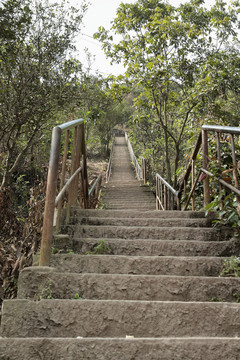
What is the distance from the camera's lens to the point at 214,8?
841 cm

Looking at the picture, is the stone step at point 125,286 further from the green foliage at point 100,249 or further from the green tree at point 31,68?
the green tree at point 31,68

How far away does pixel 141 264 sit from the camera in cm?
246

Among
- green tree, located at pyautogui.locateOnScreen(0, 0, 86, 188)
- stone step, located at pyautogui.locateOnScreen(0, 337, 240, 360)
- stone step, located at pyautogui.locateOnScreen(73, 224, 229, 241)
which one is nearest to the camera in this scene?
stone step, located at pyautogui.locateOnScreen(0, 337, 240, 360)

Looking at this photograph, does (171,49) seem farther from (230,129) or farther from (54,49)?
(230,129)

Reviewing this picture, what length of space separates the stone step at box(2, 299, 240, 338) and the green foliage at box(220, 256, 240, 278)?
472 millimetres

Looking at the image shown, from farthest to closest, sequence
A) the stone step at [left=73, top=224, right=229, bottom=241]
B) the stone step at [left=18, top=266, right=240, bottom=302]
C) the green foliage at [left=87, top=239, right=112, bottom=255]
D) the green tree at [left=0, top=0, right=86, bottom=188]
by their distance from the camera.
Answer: the green tree at [left=0, top=0, right=86, bottom=188], the stone step at [left=73, top=224, right=229, bottom=241], the green foliage at [left=87, top=239, right=112, bottom=255], the stone step at [left=18, top=266, right=240, bottom=302]

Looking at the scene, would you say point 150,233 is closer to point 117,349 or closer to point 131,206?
point 117,349

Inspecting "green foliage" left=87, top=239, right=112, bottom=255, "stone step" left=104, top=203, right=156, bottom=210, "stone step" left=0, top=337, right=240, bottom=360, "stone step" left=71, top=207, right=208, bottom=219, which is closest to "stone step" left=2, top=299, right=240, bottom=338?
"stone step" left=0, top=337, right=240, bottom=360

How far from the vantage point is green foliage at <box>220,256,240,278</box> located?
2340 mm

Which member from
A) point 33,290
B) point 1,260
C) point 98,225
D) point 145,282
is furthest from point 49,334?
point 1,260

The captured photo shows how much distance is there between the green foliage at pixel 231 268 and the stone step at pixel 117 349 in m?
0.79

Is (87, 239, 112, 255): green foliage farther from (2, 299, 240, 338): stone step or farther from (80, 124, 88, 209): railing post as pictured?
(80, 124, 88, 209): railing post

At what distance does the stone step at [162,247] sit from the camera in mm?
2760

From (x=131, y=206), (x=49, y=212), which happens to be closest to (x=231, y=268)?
(x=49, y=212)
